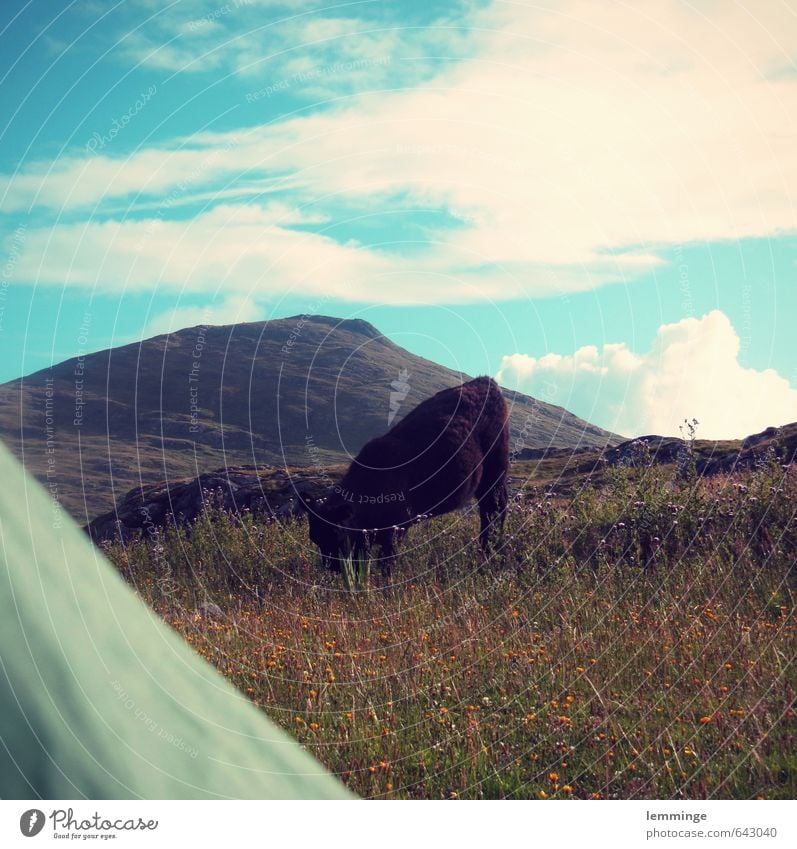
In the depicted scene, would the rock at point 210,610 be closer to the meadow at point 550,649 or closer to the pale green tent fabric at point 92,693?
the meadow at point 550,649

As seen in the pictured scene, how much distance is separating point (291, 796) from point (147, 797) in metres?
0.55

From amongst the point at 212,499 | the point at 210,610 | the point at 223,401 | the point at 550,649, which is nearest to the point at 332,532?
the point at 210,610

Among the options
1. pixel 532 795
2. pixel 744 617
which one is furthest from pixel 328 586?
pixel 532 795

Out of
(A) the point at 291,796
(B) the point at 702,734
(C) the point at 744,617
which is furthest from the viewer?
(C) the point at 744,617

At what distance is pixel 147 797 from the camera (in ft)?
7.12

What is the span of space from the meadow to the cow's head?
408 mm

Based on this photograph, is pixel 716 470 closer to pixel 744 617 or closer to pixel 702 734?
pixel 744 617

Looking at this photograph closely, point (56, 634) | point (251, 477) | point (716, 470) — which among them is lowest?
point (716, 470)

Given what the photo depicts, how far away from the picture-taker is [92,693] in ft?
6.77

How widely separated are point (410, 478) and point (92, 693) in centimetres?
781

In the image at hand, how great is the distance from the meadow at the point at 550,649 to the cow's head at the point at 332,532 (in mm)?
408

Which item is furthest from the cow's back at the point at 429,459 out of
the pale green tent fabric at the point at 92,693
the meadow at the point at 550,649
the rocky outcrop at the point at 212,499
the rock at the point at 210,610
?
the pale green tent fabric at the point at 92,693

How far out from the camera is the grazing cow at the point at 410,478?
380 inches

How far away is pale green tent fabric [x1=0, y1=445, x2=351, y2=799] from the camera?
6.59 ft
